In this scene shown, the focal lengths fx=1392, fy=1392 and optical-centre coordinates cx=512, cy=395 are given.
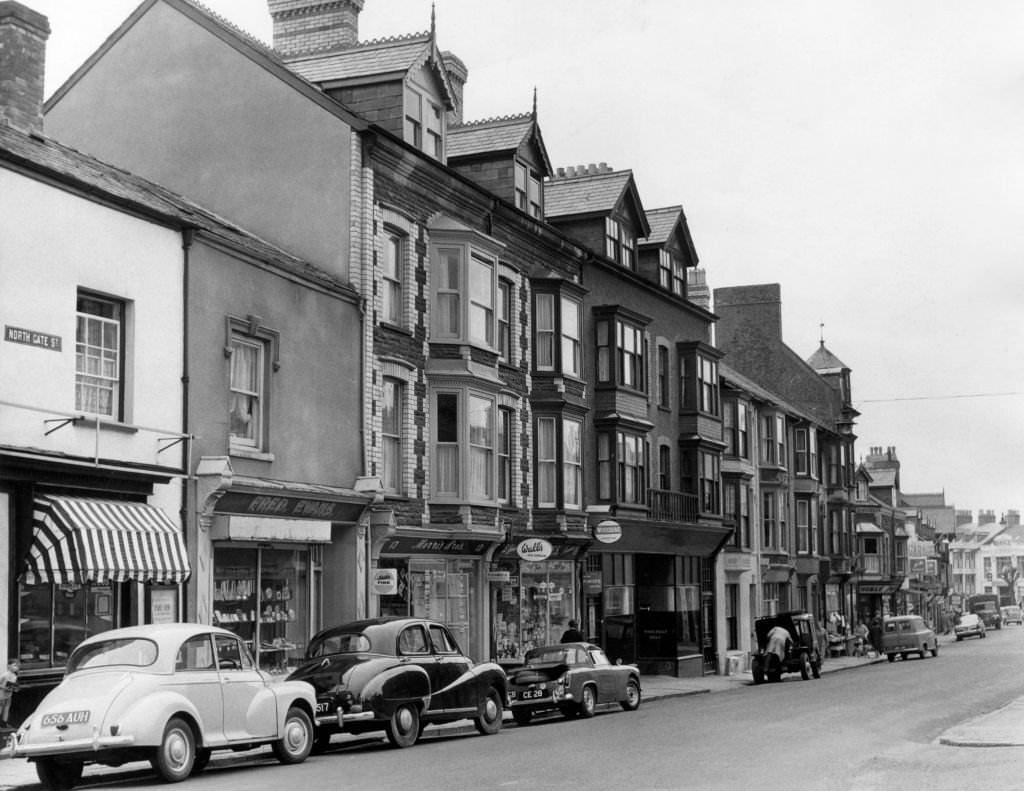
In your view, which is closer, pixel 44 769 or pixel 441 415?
pixel 44 769

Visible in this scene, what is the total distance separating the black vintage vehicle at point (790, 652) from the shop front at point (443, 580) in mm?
12272

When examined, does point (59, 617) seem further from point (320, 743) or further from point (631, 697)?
point (631, 697)

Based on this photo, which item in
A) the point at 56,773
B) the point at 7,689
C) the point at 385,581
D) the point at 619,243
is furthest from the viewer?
the point at 619,243

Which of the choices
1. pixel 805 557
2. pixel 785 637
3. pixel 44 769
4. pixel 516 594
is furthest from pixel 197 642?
pixel 805 557

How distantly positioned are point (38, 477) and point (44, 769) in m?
5.15

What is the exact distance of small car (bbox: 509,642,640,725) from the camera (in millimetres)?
24359

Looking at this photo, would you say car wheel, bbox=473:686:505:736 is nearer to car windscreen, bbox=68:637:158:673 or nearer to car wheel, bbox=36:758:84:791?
car windscreen, bbox=68:637:158:673

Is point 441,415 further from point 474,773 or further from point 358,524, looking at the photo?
point 474,773

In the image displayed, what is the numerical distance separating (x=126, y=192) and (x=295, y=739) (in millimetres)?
9228

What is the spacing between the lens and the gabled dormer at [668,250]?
4467 cm

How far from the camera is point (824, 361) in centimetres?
7488

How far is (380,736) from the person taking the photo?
2106 centimetres

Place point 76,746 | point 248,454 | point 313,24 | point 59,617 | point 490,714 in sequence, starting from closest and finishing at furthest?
1. point 76,746
2. point 59,617
3. point 490,714
4. point 248,454
5. point 313,24

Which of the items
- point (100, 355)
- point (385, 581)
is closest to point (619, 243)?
point (385, 581)
